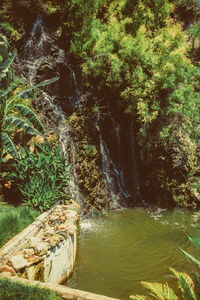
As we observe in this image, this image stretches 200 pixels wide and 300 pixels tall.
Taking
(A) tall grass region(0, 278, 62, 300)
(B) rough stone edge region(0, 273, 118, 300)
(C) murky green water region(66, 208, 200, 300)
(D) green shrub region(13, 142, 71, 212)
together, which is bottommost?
(C) murky green water region(66, 208, 200, 300)

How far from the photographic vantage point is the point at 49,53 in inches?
425

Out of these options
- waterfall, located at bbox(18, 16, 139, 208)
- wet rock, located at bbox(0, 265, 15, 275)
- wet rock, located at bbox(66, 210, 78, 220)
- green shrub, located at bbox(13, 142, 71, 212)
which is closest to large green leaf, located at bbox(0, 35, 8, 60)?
waterfall, located at bbox(18, 16, 139, 208)

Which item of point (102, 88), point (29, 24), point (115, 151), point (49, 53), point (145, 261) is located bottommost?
point (145, 261)

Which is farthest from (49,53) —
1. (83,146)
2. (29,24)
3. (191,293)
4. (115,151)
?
(191,293)

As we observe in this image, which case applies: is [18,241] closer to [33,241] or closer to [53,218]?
[33,241]

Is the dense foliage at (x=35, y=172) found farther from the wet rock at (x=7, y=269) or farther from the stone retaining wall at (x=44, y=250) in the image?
the wet rock at (x=7, y=269)

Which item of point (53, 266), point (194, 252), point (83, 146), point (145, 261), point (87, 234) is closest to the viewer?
point (53, 266)

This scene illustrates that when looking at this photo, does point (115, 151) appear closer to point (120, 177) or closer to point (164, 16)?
point (120, 177)

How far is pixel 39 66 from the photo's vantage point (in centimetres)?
1030

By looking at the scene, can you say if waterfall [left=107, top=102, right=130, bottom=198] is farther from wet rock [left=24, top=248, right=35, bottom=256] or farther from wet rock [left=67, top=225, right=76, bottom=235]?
wet rock [left=24, top=248, right=35, bottom=256]

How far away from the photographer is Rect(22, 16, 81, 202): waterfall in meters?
8.95

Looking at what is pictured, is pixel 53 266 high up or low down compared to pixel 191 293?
down

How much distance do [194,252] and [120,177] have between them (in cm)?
572

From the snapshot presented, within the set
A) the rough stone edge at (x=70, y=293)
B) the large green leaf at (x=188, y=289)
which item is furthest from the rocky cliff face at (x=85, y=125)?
the large green leaf at (x=188, y=289)
